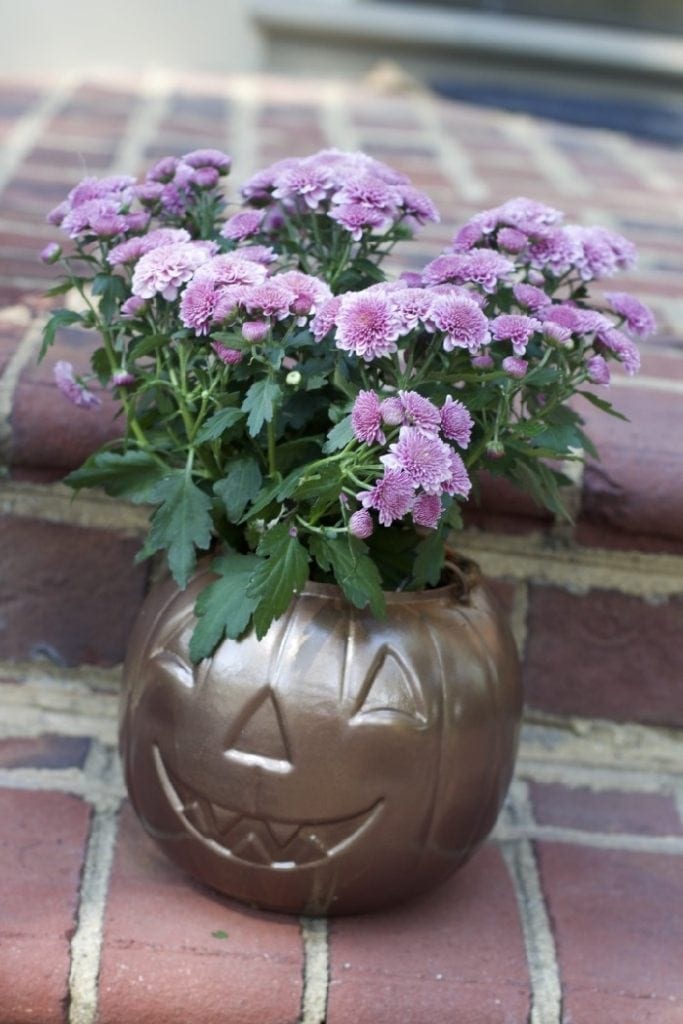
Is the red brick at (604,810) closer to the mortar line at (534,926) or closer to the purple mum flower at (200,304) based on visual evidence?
the mortar line at (534,926)

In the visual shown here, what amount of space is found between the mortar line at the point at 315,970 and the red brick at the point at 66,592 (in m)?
0.34

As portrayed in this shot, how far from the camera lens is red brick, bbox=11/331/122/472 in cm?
106

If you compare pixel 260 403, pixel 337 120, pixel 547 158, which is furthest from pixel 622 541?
pixel 337 120

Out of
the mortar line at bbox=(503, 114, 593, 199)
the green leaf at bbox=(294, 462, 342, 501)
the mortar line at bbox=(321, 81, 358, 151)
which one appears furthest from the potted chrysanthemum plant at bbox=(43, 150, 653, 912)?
the mortar line at bbox=(321, 81, 358, 151)

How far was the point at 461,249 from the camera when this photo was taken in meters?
0.88

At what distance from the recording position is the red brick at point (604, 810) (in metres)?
1.05

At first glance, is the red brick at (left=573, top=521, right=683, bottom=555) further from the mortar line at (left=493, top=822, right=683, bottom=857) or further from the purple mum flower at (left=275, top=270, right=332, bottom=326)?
the purple mum flower at (left=275, top=270, right=332, bottom=326)

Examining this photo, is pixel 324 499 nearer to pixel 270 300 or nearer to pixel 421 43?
pixel 270 300

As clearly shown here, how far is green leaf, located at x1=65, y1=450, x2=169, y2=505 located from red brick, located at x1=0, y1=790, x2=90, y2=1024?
271 millimetres

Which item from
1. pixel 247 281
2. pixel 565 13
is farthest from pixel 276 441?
pixel 565 13

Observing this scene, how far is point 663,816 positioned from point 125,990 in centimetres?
46

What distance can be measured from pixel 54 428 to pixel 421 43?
247 centimetres

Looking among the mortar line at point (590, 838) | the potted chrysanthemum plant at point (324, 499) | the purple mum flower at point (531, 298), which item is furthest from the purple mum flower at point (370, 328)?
the mortar line at point (590, 838)

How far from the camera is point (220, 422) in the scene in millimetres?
795
